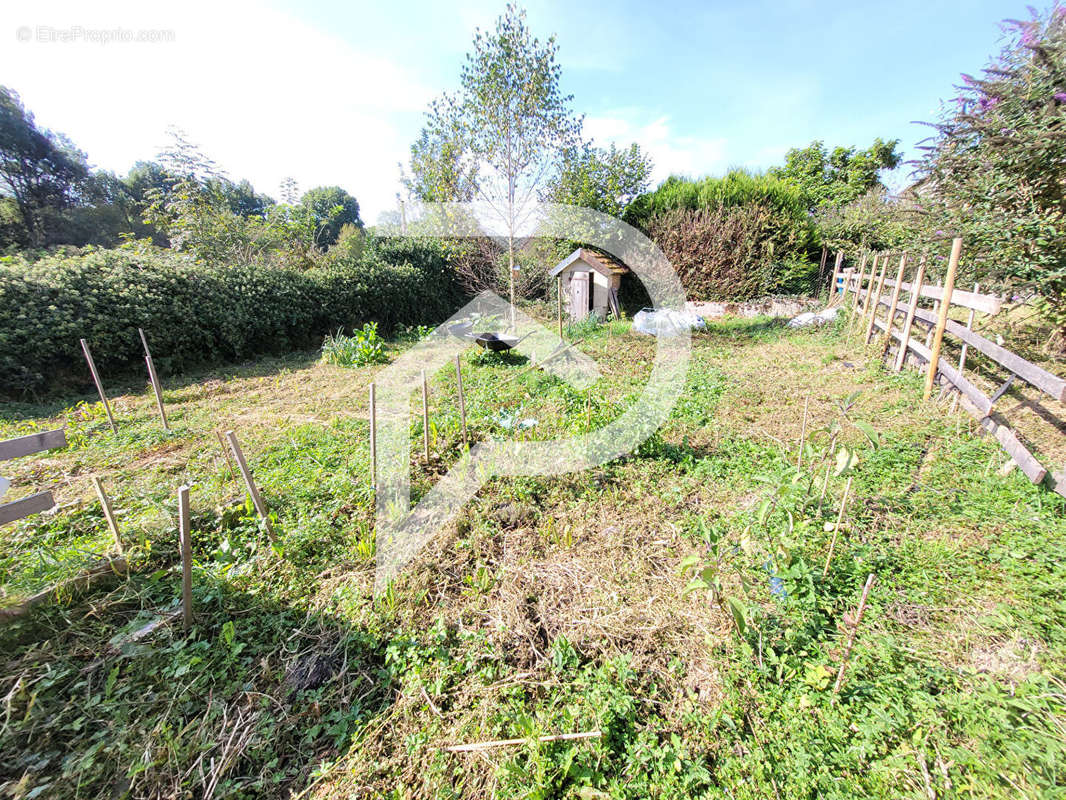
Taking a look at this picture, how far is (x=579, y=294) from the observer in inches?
435

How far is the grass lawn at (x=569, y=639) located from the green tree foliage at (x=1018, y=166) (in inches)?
96.5

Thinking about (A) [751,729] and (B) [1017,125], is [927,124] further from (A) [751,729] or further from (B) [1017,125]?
(A) [751,729]

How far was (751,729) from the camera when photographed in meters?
1.67

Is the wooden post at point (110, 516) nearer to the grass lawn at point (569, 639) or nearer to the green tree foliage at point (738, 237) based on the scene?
the grass lawn at point (569, 639)

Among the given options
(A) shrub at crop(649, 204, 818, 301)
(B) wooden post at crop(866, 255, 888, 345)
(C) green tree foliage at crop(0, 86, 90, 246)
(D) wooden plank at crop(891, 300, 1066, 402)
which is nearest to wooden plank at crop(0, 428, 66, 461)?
(D) wooden plank at crop(891, 300, 1066, 402)

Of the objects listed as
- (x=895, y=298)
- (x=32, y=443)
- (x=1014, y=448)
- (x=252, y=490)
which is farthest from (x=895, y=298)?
(x=32, y=443)

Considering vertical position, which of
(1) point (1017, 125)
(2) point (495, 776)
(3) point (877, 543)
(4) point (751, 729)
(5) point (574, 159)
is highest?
(5) point (574, 159)

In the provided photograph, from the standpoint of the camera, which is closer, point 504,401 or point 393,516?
point 393,516

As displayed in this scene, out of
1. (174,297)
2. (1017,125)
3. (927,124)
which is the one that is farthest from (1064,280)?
(174,297)

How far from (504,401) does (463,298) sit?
10.3 meters

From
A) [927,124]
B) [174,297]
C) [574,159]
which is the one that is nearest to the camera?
[927,124]

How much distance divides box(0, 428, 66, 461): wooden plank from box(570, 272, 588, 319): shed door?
10001mm

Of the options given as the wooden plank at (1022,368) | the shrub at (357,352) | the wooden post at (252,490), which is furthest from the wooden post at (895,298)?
the shrub at (357,352)

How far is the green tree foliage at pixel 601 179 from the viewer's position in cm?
1018
